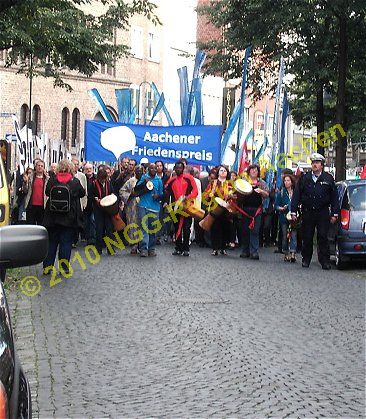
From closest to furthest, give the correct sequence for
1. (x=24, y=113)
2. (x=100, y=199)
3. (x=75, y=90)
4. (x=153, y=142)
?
(x=100, y=199)
(x=153, y=142)
(x=24, y=113)
(x=75, y=90)

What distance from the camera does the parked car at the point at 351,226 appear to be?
727 inches

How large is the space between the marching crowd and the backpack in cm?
179

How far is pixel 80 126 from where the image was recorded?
61719 mm

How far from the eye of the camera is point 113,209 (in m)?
21.1

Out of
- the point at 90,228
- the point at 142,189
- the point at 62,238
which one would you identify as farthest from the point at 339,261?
the point at 90,228

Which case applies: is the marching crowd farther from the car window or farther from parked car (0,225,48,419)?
parked car (0,225,48,419)

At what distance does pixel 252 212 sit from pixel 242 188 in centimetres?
48

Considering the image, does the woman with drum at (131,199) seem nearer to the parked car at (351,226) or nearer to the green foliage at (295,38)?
the parked car at (351,226)

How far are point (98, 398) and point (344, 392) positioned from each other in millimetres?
1648

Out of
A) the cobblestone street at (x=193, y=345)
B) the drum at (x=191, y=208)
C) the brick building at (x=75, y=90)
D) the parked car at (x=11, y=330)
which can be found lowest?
the cobblestone street at (x=193, y=345)

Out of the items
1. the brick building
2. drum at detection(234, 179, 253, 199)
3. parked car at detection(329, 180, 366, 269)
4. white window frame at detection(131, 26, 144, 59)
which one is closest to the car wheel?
parked car at detection(329, 180, 366, 269)

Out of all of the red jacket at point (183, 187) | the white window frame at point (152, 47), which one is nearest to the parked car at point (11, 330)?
the red jacket at point (183, 187)

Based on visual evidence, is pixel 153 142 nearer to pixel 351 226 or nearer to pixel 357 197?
pixel 357 197

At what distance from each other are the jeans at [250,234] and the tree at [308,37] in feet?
25.8
